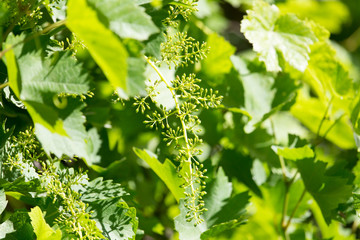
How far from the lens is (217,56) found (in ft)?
3.17

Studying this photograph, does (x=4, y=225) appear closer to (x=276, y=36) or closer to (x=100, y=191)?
(x=100, y=191)

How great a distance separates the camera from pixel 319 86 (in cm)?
101

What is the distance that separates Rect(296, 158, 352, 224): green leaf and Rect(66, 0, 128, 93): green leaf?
52 centimetres

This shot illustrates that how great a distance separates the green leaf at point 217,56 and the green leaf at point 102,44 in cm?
48

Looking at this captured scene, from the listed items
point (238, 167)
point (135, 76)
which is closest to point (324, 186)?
point (238, 167)

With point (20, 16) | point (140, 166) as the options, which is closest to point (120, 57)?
point (20, 16)

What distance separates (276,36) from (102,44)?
51 cm

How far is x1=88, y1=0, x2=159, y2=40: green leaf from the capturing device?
1.67ft

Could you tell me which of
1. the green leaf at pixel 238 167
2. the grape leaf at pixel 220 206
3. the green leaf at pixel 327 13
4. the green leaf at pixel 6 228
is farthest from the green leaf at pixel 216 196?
the green leaf at pixel 327 13

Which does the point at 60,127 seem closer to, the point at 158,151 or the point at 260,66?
the point at 158,151

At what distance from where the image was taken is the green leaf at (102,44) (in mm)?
467

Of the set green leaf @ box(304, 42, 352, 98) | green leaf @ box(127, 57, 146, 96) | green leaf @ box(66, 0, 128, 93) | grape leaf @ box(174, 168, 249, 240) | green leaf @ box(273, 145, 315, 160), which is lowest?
grape leaf @ box(174, 168, 249, 240)

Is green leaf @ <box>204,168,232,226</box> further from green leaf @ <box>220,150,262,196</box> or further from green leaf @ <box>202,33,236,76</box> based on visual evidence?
green leaf @ <box>202,33,236,76</box>

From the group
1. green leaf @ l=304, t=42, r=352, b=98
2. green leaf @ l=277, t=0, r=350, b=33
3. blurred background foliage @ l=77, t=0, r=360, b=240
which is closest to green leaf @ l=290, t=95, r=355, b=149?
blurred background foliage @ l=77, t=0, r=360, b=240
